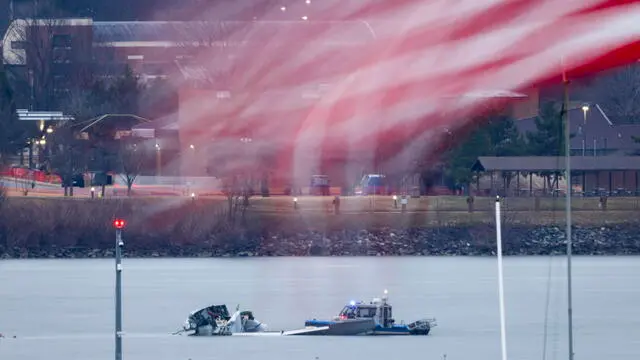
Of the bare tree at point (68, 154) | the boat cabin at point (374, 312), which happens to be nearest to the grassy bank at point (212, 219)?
the bare tree at point (68, 154)

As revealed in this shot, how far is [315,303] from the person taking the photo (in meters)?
32.4

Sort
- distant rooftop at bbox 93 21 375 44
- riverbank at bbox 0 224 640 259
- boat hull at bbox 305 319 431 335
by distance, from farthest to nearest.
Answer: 1. riverbank at bbox 0 224 640 259
2. distant rooftop at bbox 93 21 375 44
3. boat hull at bbox 305 319 431 335

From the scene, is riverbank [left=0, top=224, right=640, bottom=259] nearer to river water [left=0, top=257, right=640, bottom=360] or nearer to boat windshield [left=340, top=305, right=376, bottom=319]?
river water [left=0, top=257, right=640, bottom=360]

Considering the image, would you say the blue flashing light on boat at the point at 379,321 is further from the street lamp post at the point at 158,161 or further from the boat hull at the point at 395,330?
the street lamp post at the point at 158,161

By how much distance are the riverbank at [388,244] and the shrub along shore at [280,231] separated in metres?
0.03

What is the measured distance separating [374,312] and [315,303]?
17.2 feet

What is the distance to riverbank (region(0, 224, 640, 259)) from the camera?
1889 inches

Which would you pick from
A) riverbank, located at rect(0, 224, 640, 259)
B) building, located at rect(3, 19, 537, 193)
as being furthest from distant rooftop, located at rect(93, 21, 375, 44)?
riverbank, located at rect(0, 224, 640, 259)

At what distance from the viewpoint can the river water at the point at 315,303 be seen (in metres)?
24.8

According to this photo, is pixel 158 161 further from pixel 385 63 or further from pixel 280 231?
pixel 385 63

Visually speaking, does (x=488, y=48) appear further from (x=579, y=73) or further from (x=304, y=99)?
(x=304, y=99)

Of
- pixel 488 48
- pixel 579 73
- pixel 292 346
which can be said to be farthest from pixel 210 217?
pixel 579 73

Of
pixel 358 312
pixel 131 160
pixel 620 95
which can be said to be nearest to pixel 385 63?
pixel 620 95

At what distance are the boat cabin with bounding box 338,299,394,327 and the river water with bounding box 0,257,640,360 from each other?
2.55 ft
